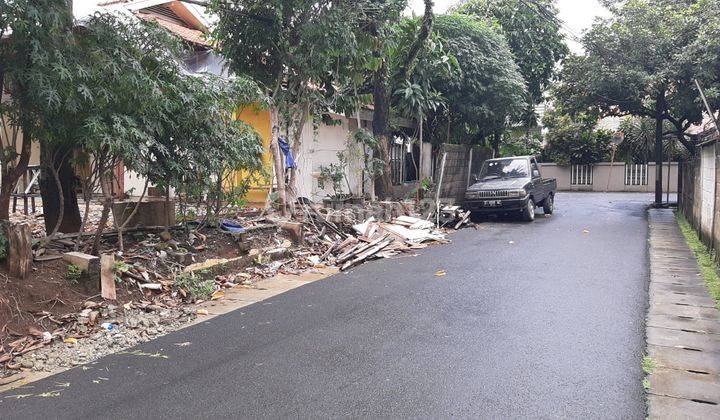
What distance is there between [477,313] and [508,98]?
13138 millimetres

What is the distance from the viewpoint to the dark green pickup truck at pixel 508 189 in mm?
15727

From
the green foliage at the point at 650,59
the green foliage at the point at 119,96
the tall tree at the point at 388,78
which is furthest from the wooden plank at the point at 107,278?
the green foliage at the point at 650,59

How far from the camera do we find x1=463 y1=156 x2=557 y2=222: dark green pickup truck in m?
15.7

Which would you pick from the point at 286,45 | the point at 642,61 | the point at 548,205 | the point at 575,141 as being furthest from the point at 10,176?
the point at 575,141

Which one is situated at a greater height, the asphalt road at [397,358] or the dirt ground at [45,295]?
the dirt ground at [45,295]

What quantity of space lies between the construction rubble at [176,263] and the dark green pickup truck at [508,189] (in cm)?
290

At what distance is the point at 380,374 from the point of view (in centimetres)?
468

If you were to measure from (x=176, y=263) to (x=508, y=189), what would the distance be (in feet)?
33.6

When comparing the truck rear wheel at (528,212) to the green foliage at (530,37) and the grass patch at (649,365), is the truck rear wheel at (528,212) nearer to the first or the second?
the green foliage at (530,37)

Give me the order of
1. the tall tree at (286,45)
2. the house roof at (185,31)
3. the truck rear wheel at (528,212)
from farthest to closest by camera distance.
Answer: the truck rear wheel at (528,212), the house roof at (185,31), the tall tree at (286,45)

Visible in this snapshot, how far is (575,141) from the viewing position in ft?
103

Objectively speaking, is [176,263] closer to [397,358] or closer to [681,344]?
[397,358]

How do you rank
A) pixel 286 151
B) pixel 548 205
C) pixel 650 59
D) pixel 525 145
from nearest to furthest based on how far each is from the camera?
pixel 286 151, pixel 650 59, pixel 548 205, pixel 525 145

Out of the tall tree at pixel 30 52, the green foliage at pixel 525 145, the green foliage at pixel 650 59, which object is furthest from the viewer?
the green foliage at pixel 525 145
